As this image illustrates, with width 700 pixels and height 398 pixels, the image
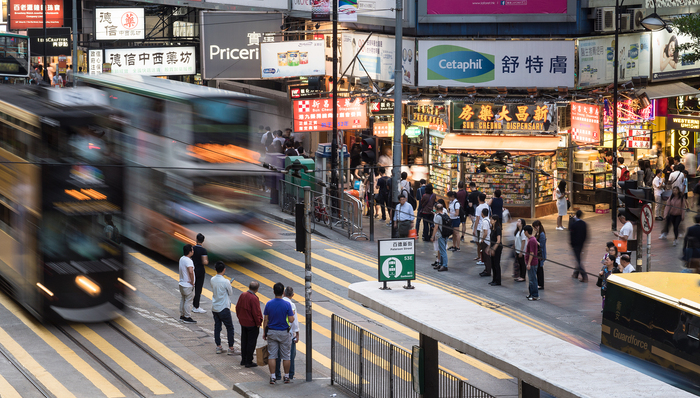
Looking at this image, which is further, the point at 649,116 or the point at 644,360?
the point at 649,116

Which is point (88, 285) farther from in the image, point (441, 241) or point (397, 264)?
point (441, 241)

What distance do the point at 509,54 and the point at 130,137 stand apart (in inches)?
555

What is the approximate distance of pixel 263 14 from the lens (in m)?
35.2

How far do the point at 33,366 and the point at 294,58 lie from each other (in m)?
19.8

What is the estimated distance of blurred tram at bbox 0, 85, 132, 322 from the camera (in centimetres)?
1430

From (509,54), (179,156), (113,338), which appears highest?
(509,54)

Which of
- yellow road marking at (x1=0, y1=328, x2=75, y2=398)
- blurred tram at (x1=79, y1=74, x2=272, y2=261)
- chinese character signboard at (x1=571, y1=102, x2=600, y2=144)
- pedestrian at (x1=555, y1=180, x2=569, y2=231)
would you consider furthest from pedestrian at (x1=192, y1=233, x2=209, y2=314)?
chinese character signboard at (x1=571, y1=102, x2=600, y2=144)

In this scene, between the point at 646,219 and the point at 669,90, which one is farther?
the point at 669,90

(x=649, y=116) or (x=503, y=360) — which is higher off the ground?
(x=649, y=116)

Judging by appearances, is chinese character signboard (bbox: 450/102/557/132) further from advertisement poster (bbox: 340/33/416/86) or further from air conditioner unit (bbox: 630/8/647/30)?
air conditioner unit (bbox: 630/8/647/30)

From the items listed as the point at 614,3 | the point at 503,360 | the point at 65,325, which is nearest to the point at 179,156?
the point at 65,325

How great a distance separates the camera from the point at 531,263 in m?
18.7

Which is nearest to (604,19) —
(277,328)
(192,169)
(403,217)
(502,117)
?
(502,117)

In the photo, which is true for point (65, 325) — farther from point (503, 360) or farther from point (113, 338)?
point (503, 360)
